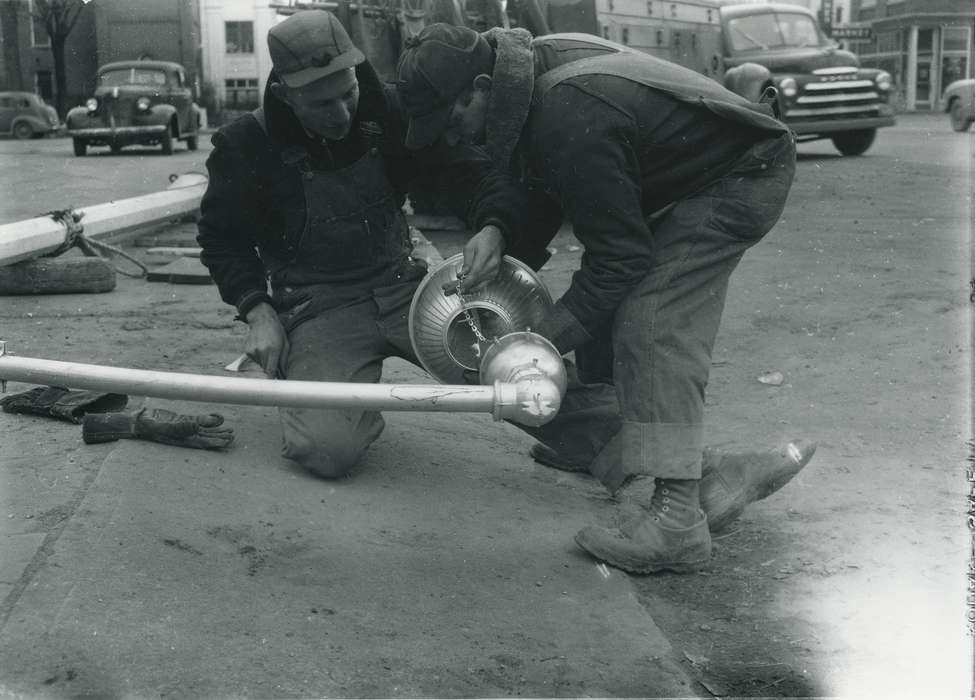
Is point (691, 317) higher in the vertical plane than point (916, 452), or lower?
higher

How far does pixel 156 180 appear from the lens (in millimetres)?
14133

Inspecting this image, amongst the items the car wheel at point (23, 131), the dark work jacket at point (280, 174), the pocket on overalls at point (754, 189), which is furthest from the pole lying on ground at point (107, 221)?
the car wheel at point (23, 131)

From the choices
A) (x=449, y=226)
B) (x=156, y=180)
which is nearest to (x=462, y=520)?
(x=449, y=226)

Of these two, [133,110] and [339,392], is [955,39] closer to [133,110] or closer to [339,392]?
[133,110]

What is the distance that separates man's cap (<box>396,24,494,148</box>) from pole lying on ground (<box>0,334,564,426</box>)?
709mm

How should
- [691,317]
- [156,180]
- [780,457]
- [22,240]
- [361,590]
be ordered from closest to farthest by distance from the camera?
[361,590]
[691,317]
[780,457]
[22,240]
[156,180]

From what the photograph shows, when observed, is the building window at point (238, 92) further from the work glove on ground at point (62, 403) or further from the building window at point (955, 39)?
the work glove on ground at point (62, 403)

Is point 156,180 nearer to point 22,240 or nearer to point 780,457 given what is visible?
point 22,240

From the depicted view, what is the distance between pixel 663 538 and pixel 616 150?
105 cm

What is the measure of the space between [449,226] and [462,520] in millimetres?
6420

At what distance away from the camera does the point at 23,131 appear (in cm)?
2806

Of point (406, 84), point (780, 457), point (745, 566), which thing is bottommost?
point (745, 566)

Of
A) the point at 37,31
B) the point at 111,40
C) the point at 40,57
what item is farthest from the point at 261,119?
the point at 40,57

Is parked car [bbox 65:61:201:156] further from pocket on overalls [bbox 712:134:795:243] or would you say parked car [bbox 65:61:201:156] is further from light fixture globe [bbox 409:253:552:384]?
pocket on overalls [bbox 712:134:795:243]
